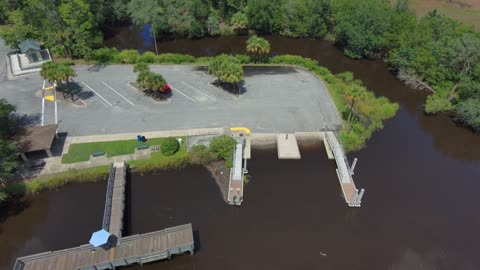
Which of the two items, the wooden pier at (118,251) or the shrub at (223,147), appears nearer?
the wooden pier at (118,251)

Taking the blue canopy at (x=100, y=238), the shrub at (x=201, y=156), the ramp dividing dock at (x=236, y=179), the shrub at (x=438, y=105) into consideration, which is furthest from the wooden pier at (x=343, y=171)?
the blue canopy at (x=100, y=238)

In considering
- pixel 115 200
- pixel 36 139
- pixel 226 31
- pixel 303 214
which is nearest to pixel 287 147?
pixel 303 214

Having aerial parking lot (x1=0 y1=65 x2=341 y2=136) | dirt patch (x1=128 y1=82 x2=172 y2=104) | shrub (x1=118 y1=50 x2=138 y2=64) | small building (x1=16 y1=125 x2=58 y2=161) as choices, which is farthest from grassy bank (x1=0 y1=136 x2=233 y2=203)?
shrub (x1=118 y1=50 x2=138 y2=64)

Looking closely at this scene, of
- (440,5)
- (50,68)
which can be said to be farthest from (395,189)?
(440,5)

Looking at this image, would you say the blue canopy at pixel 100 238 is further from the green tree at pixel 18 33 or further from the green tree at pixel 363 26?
the green tree at pixel 363 26

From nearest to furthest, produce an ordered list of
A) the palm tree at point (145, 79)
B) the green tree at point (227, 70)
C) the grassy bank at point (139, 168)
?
1. the grassy bank at point (139, 168)
2. the palm tree at point (145, 79)
3. the green tree at point (227, 70)

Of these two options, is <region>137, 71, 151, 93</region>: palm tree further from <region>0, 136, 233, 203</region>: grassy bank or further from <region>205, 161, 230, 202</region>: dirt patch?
<region>205, 161, 230, 202</region>: dirt patch

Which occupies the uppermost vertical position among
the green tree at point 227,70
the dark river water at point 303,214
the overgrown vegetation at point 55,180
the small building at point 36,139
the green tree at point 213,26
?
the green tree at point 213,26

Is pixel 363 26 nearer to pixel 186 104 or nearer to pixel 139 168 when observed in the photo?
pixel 186 104
